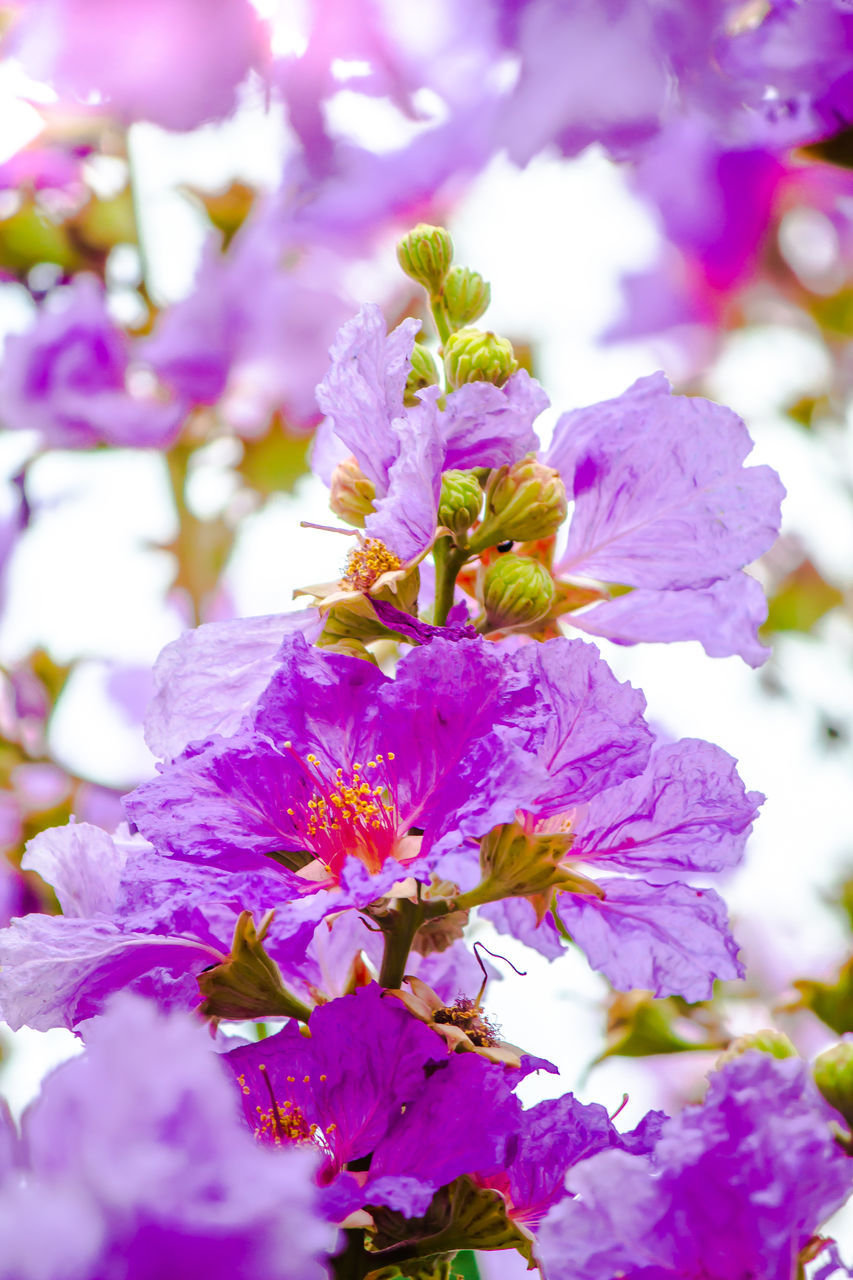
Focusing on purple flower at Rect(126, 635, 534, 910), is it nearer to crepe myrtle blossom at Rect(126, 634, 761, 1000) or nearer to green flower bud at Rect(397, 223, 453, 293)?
crepe myrtle blossom at Rect(126, 634, 761, 1000)

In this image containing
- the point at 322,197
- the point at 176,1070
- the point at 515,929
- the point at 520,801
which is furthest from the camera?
the point at 322,197

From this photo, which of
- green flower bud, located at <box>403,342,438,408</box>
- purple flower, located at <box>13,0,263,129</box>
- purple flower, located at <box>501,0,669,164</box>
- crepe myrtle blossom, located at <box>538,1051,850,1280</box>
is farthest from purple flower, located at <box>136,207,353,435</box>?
crepe myrtle blossom, located at <box>538,1051,850,1280</box>

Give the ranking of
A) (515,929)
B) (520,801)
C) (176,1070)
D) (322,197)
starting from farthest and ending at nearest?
(322,197), (515,929), (520,801), (176,1070)

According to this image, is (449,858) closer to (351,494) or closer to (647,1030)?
(351,494)

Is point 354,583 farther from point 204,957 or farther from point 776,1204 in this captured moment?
point 776,1204

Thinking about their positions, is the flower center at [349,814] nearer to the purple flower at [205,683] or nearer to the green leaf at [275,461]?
the purple flower at [205,683]

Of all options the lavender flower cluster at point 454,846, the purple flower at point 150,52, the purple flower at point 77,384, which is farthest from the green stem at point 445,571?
the purple flower at point 77,384

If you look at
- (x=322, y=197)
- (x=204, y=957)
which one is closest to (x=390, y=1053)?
(x=204, y=957)
